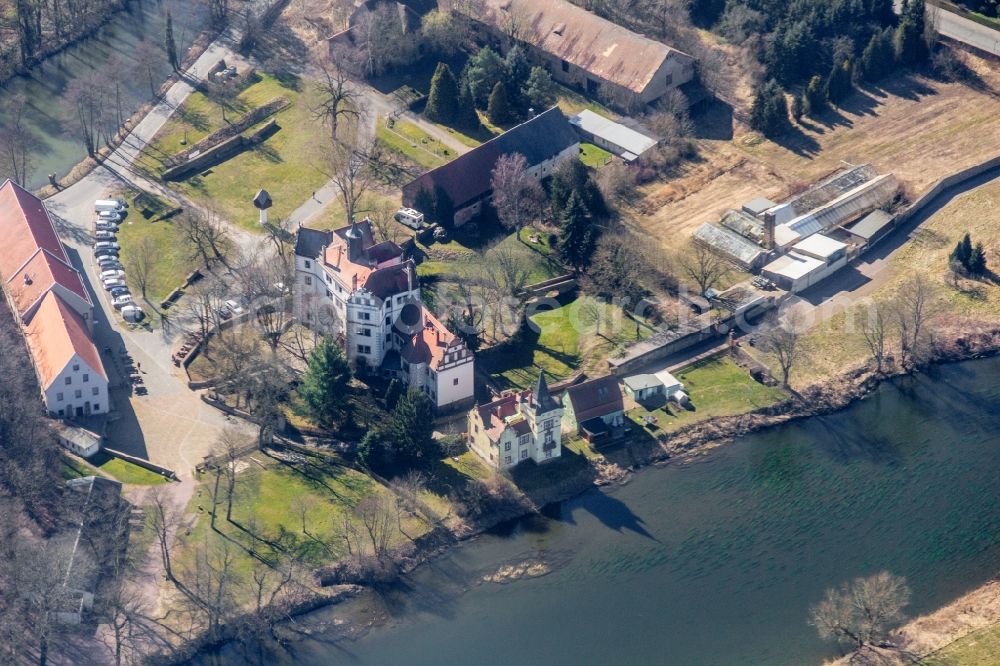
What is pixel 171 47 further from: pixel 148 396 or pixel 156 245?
pixel 148 396

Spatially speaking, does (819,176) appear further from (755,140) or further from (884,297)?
(884,297)

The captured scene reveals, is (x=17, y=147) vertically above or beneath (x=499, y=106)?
beneath

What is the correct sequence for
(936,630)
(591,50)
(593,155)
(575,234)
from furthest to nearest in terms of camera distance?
(591,50) < (593,155) < (575,234) < (936,630)

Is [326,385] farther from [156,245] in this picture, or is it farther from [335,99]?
[335,99]

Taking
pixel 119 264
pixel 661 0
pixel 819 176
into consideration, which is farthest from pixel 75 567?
pixel 661 0

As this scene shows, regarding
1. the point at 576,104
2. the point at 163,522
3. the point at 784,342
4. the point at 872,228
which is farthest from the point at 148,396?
the point at 872,228

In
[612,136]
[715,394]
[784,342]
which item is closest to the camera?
[715,394]

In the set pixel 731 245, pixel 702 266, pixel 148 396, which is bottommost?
pixel 148 396

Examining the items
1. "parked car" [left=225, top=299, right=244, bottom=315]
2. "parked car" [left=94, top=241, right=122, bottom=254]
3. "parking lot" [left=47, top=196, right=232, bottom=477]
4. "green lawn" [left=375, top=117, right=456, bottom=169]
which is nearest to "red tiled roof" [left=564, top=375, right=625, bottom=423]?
"parking lot" [left=47, top=196, right=232, bottom=477]

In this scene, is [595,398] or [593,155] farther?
[593,155]
